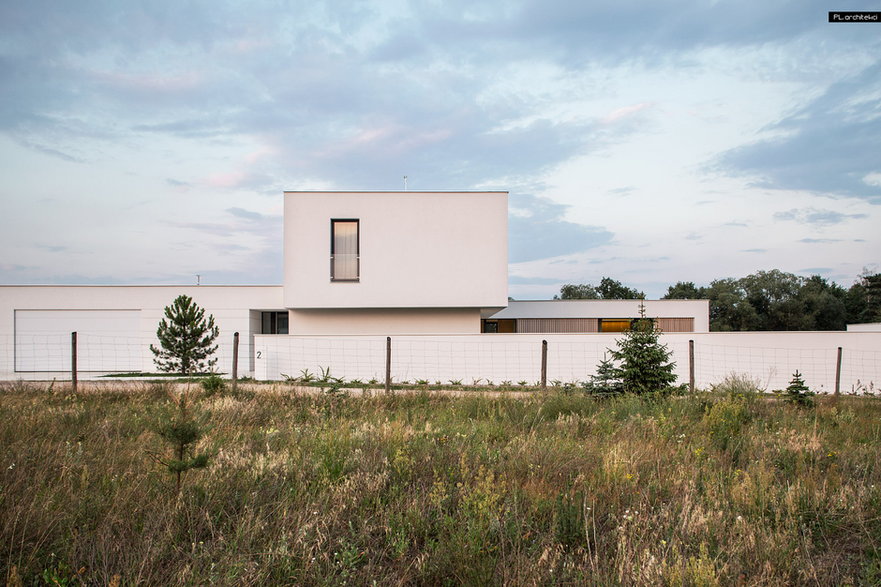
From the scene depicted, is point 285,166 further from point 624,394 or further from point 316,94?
point 624,394

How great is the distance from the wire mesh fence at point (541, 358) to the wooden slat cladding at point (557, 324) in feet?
40.3

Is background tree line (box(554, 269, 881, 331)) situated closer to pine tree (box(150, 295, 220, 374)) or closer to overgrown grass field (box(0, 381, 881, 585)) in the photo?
pine tree (box(150, 295, 220, 374))

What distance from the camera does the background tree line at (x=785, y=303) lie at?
52000mm

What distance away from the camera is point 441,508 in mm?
3953

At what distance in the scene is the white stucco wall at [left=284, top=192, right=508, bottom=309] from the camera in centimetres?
2016

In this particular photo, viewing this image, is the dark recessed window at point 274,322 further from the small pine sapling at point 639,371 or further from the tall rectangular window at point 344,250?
the small pine sapling at point 639,371

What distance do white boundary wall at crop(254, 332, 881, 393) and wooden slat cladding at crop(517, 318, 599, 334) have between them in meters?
12.2

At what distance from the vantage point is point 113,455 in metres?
5.06

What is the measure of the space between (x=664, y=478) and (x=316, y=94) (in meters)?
12.9

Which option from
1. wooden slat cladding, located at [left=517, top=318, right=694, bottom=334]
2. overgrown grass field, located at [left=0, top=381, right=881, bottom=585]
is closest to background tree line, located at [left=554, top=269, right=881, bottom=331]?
wooden slat cladding, located at [left=517, top=318, right=694, bottom=334]

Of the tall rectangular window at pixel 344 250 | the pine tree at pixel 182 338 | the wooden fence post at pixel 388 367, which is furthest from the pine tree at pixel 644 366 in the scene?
the pine tree at pixel 182 338

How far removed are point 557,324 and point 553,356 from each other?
12629 millimetres

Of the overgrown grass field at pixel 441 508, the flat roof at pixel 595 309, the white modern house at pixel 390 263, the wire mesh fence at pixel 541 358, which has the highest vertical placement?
the white modern house at pixel 390 263

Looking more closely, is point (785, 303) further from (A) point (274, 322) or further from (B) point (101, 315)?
(B) point (101, 315)
